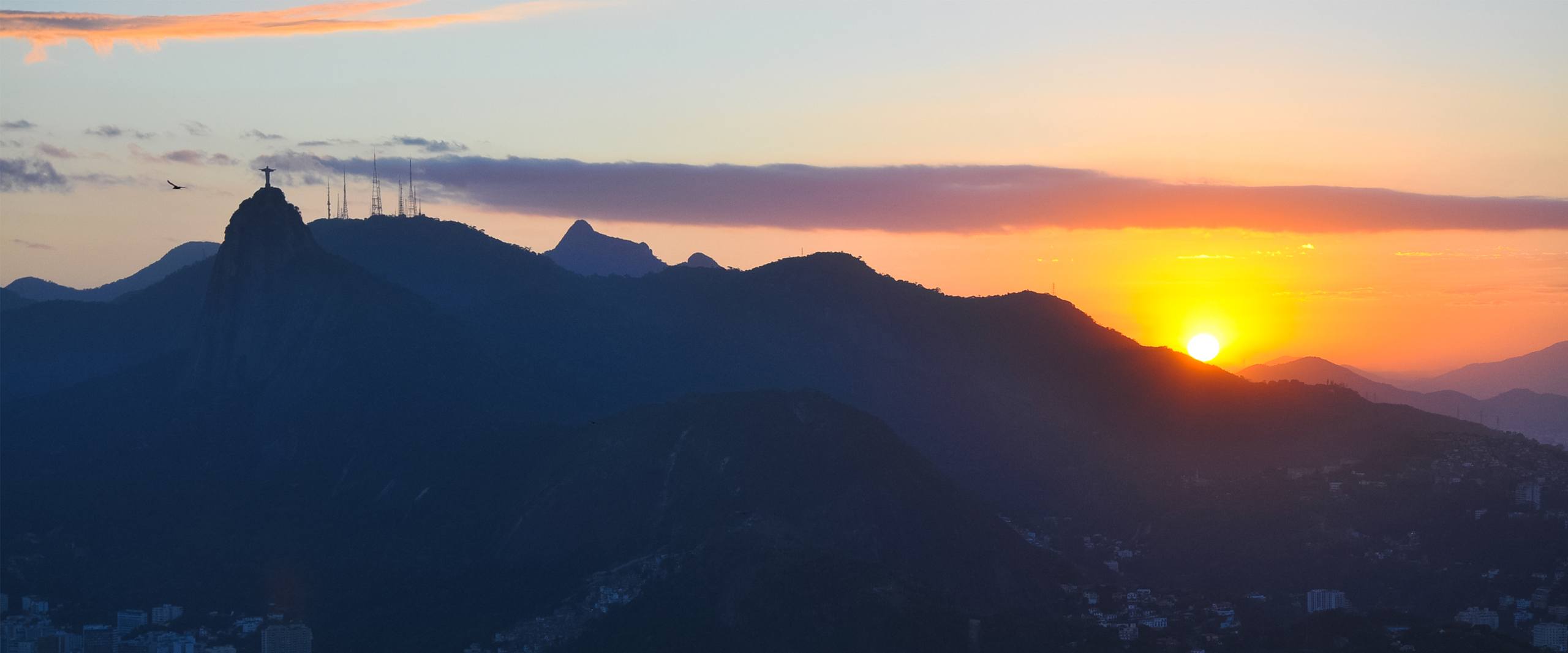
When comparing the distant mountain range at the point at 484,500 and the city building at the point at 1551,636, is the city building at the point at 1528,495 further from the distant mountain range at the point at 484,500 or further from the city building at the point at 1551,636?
the city building at the point at 1551,636

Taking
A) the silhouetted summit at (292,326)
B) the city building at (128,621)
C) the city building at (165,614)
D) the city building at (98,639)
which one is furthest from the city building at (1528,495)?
the city building at (98,639)

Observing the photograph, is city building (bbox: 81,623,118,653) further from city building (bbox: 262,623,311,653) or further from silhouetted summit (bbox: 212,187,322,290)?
silhouetted summit (bbox: 212,187,322,290)

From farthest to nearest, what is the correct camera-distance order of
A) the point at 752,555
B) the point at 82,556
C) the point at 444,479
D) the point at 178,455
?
the point at 178,455 → the point at 444,479 → the point at 82,556 → the point at 752,555

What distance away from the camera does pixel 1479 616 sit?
148 meters

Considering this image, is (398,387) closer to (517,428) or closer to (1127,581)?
(517,428)

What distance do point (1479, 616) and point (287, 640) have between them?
288ft

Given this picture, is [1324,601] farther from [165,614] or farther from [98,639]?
[98,639]

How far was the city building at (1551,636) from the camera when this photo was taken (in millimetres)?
140375

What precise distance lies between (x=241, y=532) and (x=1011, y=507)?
71.9 meters

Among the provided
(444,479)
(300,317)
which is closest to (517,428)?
(444,479)

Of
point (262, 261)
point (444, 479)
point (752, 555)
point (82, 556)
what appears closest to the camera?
point (752, 555)

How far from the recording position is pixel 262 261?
19275cm

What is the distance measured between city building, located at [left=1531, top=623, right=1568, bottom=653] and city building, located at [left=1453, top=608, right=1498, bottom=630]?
3321 mm

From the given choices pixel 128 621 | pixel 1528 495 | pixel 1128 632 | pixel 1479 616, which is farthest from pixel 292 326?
pixel 1528 495
